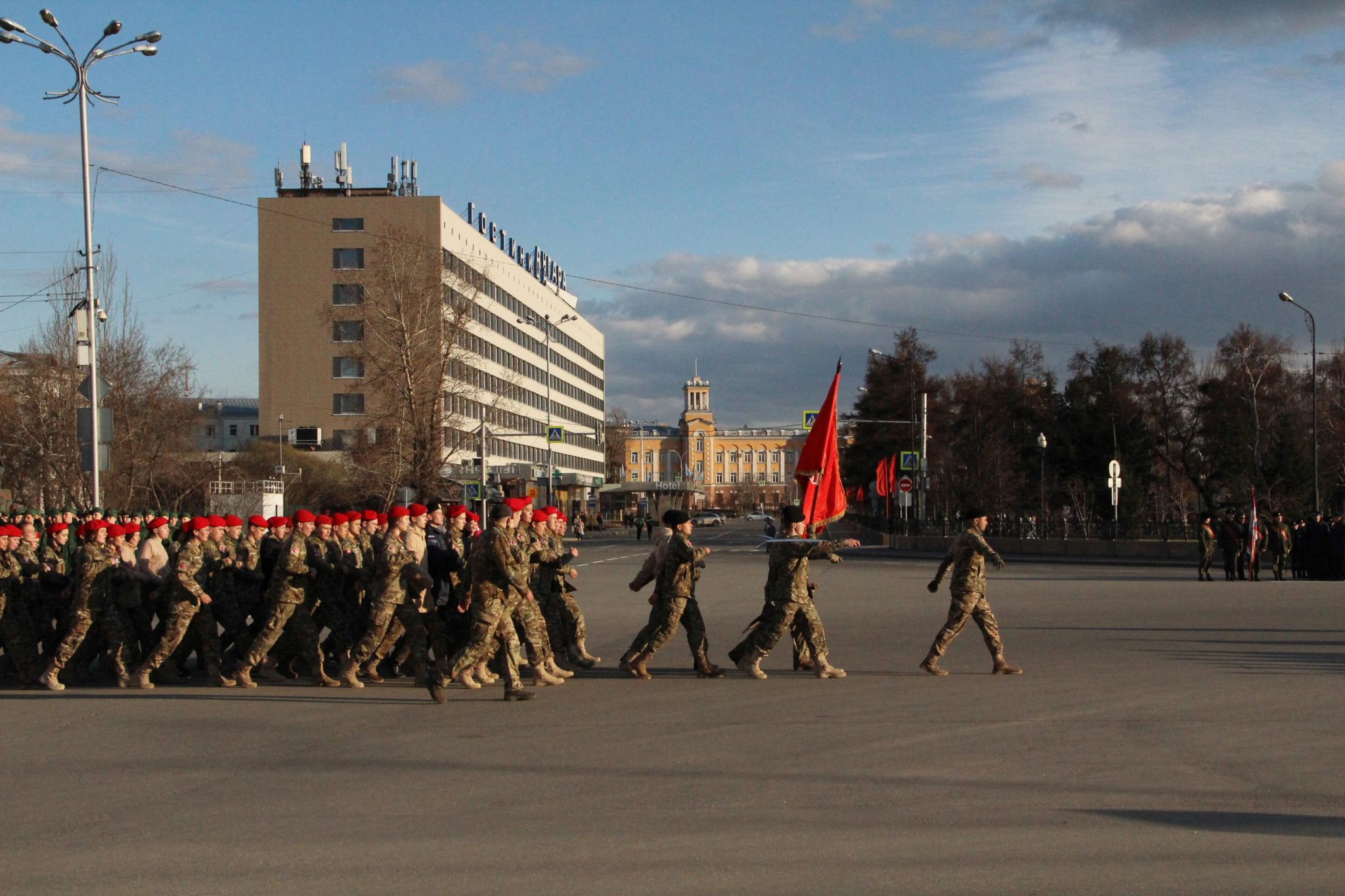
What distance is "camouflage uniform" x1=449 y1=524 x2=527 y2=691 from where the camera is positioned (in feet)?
36.8

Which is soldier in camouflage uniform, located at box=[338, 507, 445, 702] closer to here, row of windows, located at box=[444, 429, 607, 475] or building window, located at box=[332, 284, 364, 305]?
row of windows, located at box=[444, 429, 607, 475]

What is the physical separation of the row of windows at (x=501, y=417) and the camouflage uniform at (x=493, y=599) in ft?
130

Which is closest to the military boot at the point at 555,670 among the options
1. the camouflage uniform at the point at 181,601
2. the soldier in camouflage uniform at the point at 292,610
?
the soldier in camouflage uniform at the point at 292,610

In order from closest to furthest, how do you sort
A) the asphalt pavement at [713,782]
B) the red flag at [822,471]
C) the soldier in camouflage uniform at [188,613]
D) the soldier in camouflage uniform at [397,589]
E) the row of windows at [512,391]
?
the asphalt pavement at [713,782], the soldier in camouflage uniform at [397,589], the soldier in camouflage uniform at [188,613], the red flag at [822,471], the row of windows at [512,391]

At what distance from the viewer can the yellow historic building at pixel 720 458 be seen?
18200cm

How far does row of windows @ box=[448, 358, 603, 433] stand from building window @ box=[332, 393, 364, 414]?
7.46 metres

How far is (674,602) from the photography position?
12.6m

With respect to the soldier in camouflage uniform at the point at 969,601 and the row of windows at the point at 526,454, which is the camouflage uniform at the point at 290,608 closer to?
the soldier in camouflage uniform at the point at 969,601

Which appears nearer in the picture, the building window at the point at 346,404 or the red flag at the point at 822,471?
the red flag at the point at 822,471

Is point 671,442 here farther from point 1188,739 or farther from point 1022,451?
point 1188,739

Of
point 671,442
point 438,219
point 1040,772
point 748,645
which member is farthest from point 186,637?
point 671,442

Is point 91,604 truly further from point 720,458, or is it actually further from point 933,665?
point 720,458

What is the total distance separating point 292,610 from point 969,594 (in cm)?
649

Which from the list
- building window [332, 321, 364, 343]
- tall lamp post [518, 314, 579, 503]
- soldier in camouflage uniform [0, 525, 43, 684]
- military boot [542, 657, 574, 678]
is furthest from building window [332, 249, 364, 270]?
military boot [542, 657, 574, 678]
